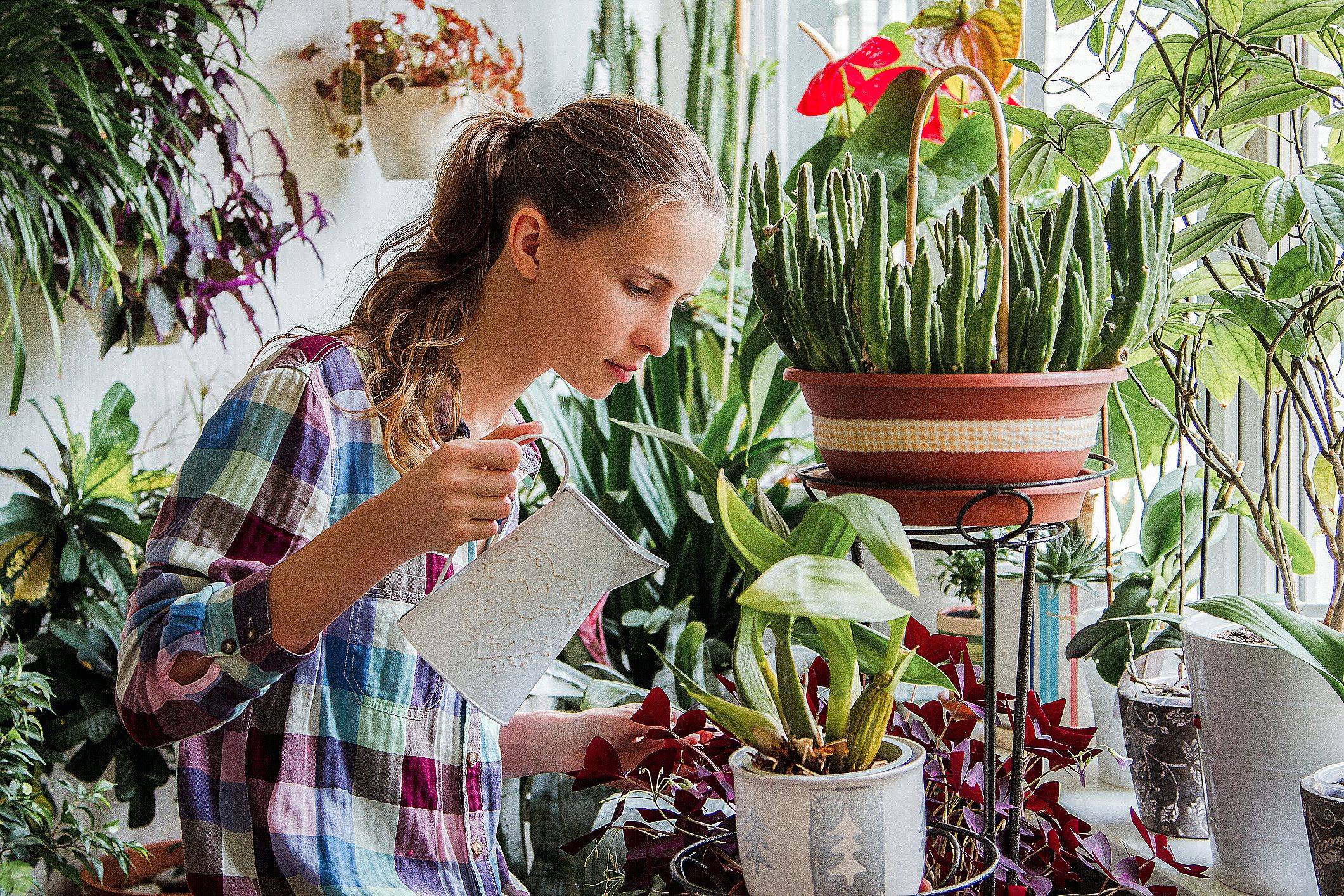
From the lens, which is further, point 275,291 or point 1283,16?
point 275,291

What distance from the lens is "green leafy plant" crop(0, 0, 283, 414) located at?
149 cm

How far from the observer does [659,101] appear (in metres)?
2.52

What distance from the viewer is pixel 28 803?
1388 mm

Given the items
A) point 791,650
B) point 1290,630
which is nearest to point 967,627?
point 1290,630

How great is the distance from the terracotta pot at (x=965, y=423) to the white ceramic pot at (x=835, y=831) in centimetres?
17

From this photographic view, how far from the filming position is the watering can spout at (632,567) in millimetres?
711

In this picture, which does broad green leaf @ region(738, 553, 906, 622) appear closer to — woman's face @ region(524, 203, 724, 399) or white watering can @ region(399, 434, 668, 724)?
white watering can @ region(399, 434, 668, 724)

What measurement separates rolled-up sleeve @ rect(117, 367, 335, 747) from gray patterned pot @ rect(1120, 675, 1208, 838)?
0.80 meters

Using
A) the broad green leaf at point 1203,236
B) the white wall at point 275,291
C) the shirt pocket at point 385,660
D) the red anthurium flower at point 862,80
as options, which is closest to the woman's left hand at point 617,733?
the shirt pocket at point 385,660

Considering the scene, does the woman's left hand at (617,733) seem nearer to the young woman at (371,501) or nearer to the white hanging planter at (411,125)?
the young woman at (371,501)

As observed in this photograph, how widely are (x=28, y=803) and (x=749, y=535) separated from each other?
1.19 metres

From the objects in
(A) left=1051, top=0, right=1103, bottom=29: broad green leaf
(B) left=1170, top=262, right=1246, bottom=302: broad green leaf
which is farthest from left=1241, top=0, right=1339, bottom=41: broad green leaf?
(B) left=1170, top=262, right=1246, bottom=302: broad green leaf

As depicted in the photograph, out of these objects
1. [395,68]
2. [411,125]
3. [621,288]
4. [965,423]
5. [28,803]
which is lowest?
[28,803]

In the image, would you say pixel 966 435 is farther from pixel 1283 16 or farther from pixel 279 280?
pixel 279 280
